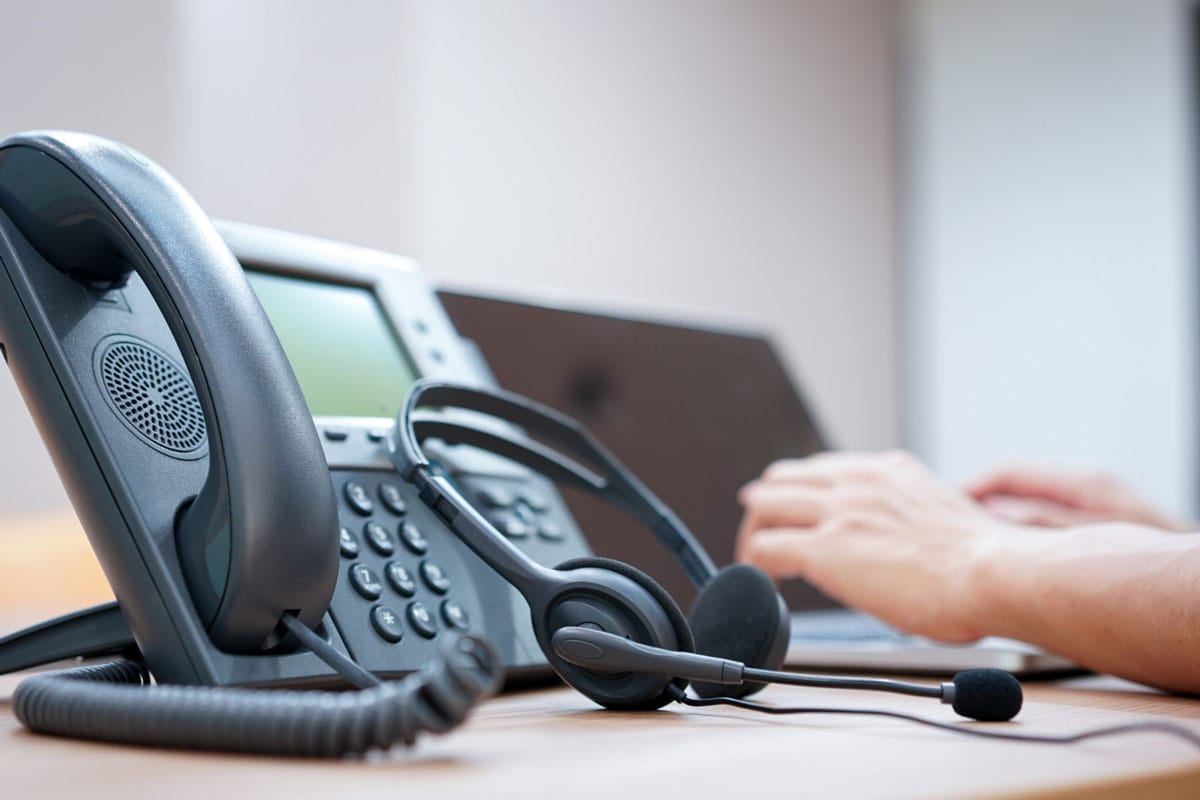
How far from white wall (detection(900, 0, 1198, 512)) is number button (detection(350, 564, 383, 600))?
2.15 meters

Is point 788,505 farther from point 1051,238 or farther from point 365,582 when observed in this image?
point 1051,238

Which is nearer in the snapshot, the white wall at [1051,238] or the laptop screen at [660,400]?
the laptop screen at [660,400]

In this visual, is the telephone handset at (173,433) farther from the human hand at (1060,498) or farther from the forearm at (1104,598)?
the human hand at (1060,498)

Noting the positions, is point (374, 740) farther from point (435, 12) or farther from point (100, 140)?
point (435, 12)

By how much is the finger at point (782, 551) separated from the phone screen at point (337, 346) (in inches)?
8.8

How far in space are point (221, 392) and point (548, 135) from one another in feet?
5.87

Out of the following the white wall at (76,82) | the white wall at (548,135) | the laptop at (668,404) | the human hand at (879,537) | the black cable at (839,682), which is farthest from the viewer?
the white wall at (548,135)

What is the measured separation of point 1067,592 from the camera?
1.58 feet

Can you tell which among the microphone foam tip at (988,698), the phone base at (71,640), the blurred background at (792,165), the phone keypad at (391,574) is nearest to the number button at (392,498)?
the phone keypad at (391,574)

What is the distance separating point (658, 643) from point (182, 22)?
59.2 inches

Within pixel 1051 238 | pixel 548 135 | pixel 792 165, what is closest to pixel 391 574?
pixel 548 135

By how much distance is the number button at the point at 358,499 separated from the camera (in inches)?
16.8

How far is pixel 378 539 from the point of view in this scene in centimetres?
42

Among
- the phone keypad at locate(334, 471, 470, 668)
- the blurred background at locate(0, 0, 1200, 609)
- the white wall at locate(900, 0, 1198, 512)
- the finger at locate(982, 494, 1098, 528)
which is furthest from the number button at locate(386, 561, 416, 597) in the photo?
the white wall at locate(900, 0, 1198, 512)
